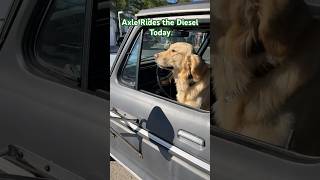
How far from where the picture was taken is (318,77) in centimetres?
144

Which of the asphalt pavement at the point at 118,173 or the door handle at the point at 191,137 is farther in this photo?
the asphalt pavement at the point at 118,173

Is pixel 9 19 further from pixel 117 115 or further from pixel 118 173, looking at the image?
pixel 118 173

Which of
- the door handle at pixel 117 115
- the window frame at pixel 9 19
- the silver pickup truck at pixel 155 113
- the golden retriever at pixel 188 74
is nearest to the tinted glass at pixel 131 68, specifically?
the silver pickup truck at pixel 155 113

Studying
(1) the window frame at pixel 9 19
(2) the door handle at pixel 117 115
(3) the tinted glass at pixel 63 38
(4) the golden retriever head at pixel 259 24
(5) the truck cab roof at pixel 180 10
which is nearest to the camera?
(4) the golden retriever head at pixel 259 24

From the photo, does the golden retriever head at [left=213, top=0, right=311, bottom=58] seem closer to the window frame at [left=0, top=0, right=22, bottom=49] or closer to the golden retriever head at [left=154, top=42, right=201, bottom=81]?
the golden retriever head at [left=154, top=42, right=201, bottom=81]

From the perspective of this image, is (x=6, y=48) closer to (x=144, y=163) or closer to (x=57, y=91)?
(x=57, y=91)

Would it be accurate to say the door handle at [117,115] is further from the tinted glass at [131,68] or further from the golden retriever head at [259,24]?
the golden retriever head at [259,24]

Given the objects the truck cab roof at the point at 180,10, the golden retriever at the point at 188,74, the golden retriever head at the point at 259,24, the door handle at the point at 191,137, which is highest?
the truck cab roof at the point at 180,10

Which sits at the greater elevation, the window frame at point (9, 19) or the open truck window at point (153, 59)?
the window frame at point (9, 19)

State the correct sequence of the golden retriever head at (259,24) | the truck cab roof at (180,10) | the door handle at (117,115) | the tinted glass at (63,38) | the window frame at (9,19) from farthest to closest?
the window frame at (9,19)
the tinted glass at (63,38)
the door handle at (117,115)
the truck cab roof at (180,10)
the golden retriever head at (259,24)

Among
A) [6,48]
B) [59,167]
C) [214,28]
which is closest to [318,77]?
[214,28]

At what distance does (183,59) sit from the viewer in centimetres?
168

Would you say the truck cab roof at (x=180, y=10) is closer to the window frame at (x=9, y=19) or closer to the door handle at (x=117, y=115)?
the door handle at (x=117, y=115)

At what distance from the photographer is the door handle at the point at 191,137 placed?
5.46 feet
